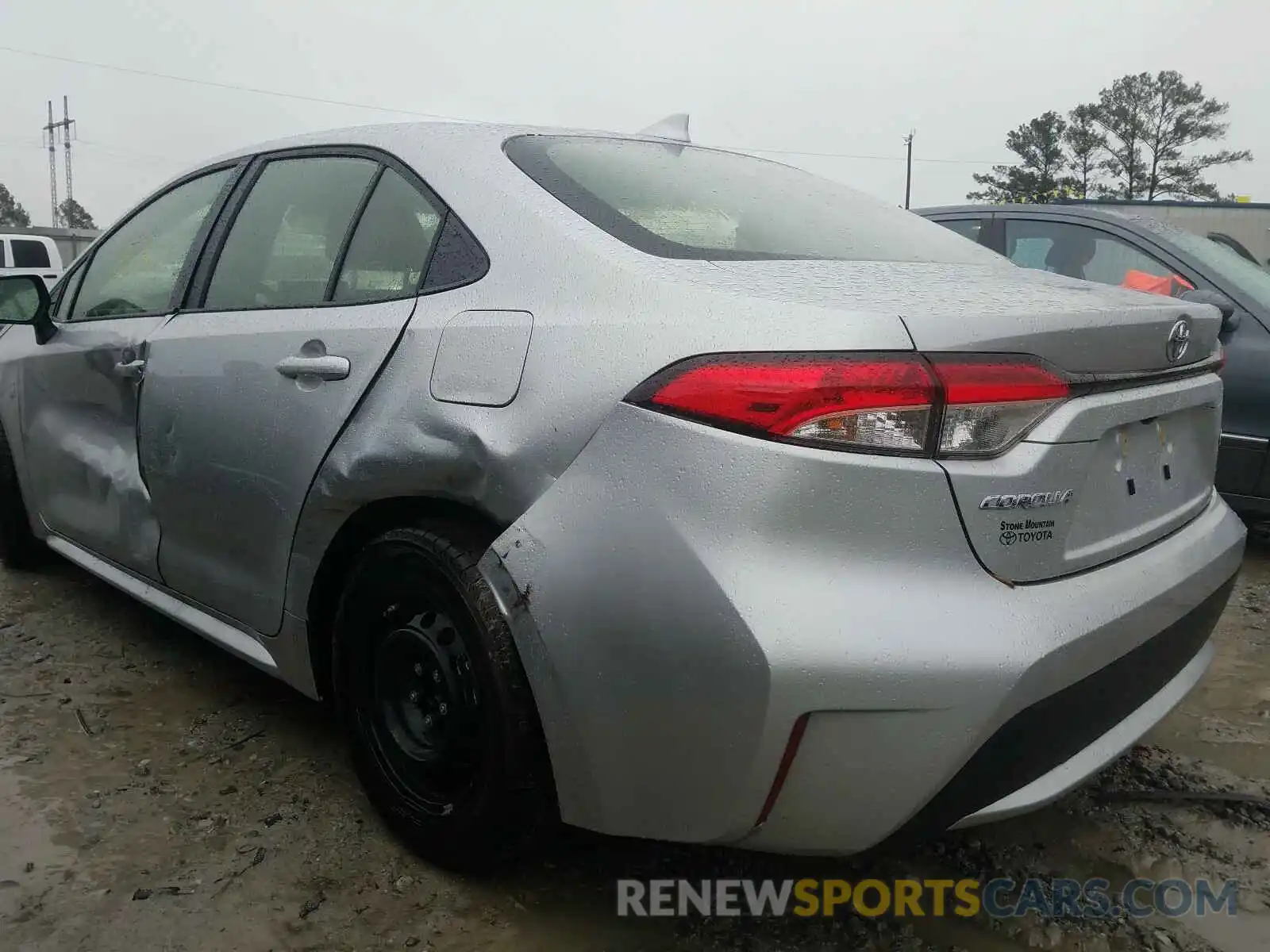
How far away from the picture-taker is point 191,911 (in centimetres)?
191

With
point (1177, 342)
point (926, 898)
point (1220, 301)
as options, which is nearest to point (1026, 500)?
point (1177, 342)

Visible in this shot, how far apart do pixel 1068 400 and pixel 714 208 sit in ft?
2.73

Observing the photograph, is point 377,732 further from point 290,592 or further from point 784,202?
point 784,202

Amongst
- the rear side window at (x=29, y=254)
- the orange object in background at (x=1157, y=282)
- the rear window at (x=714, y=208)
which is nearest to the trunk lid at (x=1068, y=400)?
the rear window at (x=714, y=208)

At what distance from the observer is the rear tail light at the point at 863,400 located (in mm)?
1444

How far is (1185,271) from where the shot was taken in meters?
4.19

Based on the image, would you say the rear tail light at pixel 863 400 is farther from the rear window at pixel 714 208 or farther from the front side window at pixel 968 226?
the front side window at pixel 968 226

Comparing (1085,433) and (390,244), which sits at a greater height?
(390,244)

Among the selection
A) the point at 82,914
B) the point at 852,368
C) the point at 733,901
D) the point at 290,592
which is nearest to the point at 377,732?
the point at 290,592

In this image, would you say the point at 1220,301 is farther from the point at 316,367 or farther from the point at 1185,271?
the point at 316,367

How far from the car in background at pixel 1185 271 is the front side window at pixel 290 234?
2.87 metres

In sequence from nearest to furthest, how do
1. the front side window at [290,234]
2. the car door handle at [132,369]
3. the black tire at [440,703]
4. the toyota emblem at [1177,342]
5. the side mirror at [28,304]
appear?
Answer: 1. the black tire at [440,703]
2. the toyota emblem at [1177,342]
3. the front side window at [290,234]
4. the car door handle at [132,369]
5. the side mirror at [28,304]

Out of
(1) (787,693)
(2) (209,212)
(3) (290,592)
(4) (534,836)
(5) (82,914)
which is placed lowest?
(5) (82,914)

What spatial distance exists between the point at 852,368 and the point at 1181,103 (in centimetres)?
6126
